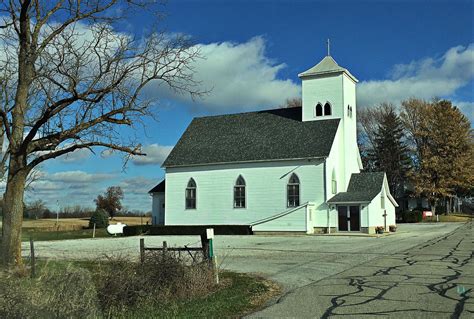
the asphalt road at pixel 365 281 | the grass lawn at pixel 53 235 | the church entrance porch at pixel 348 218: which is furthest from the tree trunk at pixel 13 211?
the church entrance porch at pixel 348 218

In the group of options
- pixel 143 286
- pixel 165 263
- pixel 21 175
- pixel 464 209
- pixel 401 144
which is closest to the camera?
pixel 143 286

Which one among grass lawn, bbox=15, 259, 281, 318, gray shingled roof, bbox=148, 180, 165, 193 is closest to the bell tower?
gray shingled roof, bbox=148, 180, 165, 193

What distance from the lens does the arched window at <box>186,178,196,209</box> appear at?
47.0 metres

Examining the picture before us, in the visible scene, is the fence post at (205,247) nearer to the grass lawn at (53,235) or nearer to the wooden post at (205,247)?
the wooden post at (205,247)

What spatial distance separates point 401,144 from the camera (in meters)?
73.6

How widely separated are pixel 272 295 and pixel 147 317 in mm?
3270

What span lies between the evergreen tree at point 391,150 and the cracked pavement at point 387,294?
58.0 m

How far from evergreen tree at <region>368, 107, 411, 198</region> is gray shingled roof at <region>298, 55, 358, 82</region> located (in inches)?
1049

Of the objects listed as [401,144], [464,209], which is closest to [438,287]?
[401,144]

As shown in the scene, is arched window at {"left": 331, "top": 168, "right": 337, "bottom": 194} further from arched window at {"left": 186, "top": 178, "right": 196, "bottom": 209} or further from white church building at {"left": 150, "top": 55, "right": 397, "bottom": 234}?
arched window at {"left": 186, "top": 178, "right": 196, "bottom": 209}

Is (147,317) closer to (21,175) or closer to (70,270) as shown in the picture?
(70,270)

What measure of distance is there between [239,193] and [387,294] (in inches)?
1344

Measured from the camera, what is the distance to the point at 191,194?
1858 inches

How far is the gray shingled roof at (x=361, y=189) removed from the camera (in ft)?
132
